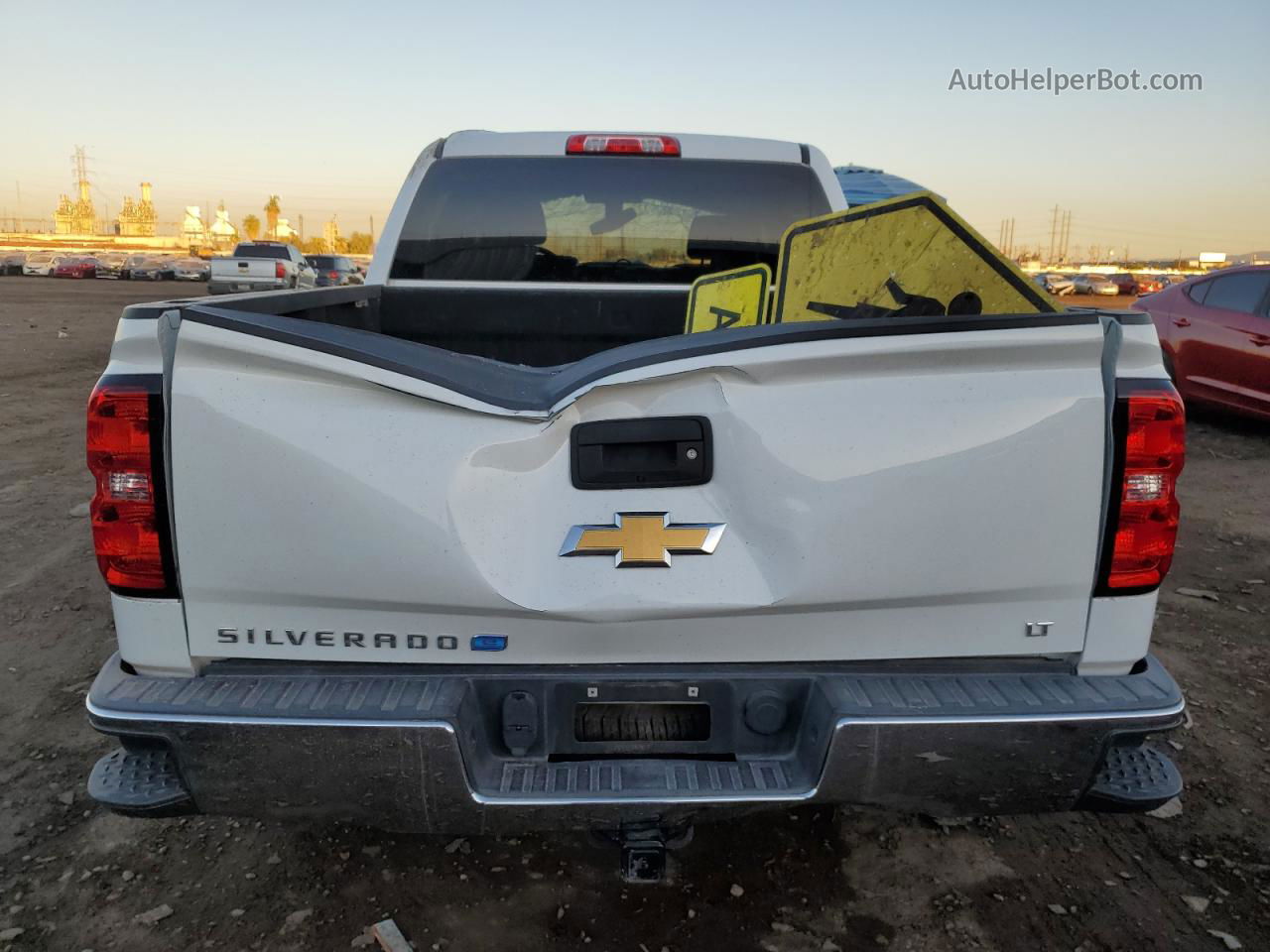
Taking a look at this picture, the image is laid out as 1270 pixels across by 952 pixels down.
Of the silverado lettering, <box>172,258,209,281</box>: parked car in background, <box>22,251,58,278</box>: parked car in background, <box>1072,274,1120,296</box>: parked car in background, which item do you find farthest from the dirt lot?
<box>22,251,58,278</box>: parked car in background

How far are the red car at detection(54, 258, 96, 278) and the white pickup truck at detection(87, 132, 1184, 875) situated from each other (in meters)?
60.0

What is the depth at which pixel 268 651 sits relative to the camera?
2.07m

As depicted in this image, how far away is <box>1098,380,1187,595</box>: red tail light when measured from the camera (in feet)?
6.49

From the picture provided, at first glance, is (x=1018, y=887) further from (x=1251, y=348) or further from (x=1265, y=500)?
(x=1251, y=348)

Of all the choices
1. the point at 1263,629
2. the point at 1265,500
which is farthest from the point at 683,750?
the point at 1265,500

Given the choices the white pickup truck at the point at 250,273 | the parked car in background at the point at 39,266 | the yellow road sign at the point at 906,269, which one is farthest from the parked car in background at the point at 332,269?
the yellow road sign at the point at 906,269

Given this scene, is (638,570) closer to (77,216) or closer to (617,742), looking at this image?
(617,742)

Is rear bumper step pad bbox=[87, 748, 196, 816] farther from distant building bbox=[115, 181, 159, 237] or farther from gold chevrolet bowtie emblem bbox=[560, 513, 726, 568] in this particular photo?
distant building bbox=[115, 181, 159, 237]

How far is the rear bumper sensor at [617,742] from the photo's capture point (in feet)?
6.45

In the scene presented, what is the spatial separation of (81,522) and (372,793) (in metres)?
5.18

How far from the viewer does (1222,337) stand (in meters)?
9.35

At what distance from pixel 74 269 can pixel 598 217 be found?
5856 cm

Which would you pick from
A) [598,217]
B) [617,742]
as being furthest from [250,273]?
[617,742]

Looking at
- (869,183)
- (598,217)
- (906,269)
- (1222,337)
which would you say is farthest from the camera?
(869,183)
